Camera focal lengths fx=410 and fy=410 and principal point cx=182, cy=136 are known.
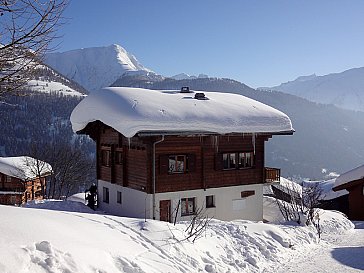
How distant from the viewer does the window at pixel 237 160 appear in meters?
20.2

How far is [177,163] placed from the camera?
18.8 metres

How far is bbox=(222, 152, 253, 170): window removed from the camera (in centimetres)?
2025

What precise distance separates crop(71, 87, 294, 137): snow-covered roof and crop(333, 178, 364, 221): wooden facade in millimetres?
9664

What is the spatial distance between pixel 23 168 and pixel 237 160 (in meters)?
24.7

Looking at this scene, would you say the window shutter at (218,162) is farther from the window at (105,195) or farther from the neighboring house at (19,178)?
the neighboring house at (19,178)

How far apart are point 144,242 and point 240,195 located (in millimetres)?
12024

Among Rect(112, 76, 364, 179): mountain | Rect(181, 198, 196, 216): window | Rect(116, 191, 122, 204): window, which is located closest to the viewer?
Rect(181, 198, 196, 216): window

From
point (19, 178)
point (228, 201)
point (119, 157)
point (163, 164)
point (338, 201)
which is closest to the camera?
point (163, 164)

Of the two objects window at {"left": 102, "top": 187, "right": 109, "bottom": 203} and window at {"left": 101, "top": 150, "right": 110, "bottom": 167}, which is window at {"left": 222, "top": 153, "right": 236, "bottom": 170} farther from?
window at {"left": 102, "top": 187, "right": 109, "bottom": 203}

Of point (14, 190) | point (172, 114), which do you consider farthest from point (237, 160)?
point (14, 190)

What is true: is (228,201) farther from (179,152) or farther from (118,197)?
(118,197)

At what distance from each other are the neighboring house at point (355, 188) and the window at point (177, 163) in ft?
46.3

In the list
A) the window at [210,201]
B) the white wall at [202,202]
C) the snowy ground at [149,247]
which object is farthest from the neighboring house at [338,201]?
the snowy ground at [149,247]

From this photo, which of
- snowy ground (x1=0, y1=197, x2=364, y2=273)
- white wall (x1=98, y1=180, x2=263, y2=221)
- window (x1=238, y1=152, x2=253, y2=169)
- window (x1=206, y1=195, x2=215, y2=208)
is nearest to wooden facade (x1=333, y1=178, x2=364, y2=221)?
white wall (x1=98, y1=180, x2=263, y2=221)
